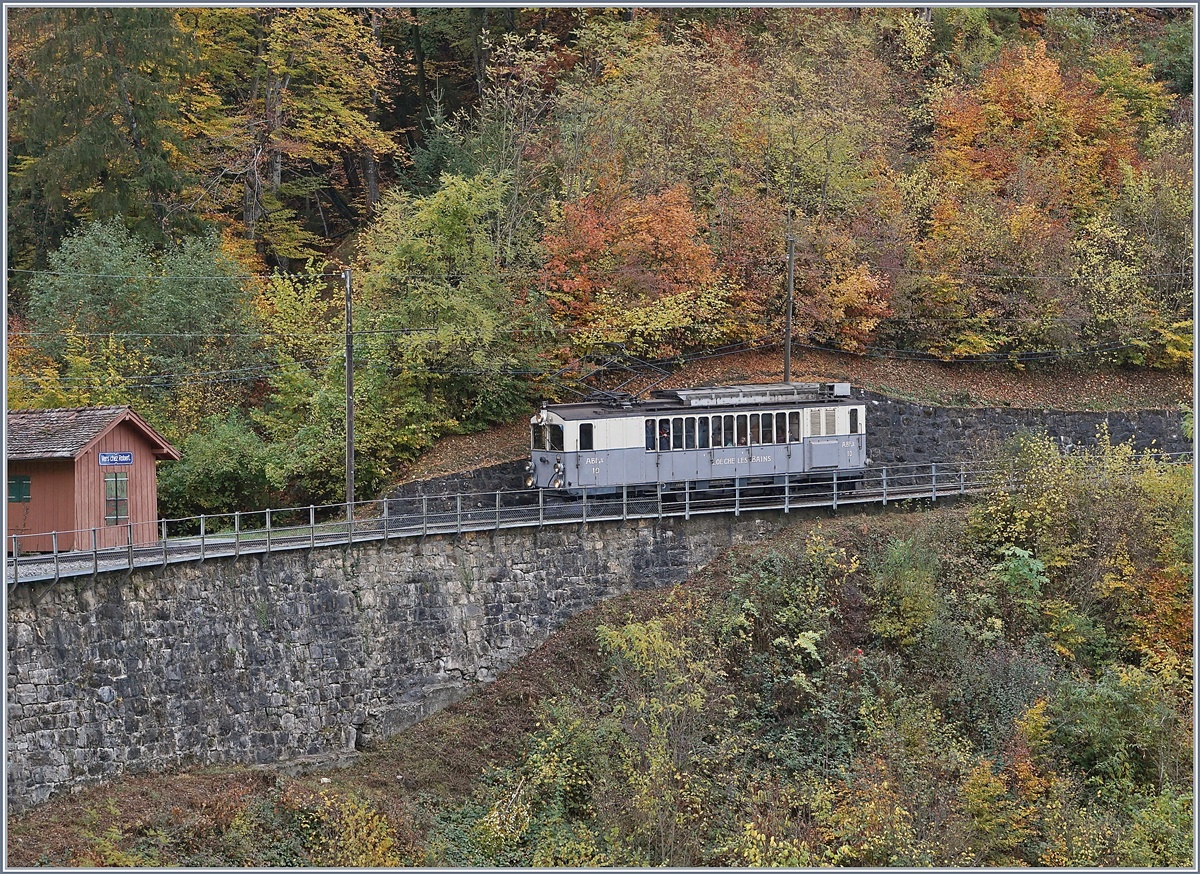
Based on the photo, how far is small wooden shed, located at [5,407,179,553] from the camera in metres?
24.1

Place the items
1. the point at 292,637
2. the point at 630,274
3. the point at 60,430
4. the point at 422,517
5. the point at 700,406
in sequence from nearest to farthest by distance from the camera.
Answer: the point at 60,430, the point at 292,637, the point at 422,517, the point at 700,406, the point at 630,274

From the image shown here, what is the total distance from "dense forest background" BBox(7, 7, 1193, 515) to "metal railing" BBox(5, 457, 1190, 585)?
364 centimetres

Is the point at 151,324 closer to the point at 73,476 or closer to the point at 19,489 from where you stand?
the point at 19,489

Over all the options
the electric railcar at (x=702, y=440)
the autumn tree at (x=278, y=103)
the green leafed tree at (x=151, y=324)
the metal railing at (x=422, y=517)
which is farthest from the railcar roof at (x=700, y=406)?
the autumn tree at (x=278, y=103)

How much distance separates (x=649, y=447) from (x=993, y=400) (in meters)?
13.7

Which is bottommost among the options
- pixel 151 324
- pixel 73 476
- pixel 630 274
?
pixel 73 476

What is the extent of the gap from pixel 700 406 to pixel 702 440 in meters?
0.80

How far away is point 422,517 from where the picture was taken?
27.3m

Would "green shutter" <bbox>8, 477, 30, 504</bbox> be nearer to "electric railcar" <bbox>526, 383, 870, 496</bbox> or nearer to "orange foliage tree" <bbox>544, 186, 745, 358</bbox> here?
"electric railcar" <bbox>526, 383, 870, 496</bbox>

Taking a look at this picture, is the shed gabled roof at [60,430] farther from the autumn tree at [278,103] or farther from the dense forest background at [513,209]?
the autumn tree at [278,103]

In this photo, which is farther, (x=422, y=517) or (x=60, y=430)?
(x=422, y=517)

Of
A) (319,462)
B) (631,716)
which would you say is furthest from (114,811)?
(319,462)

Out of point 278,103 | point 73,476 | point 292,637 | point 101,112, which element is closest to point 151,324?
point 101,112

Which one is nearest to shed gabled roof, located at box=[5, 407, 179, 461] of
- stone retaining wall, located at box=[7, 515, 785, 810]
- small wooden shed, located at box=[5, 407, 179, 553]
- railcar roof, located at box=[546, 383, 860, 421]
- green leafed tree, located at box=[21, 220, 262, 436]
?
small wooden shed, located at box=[5, 407, 179, 553]
